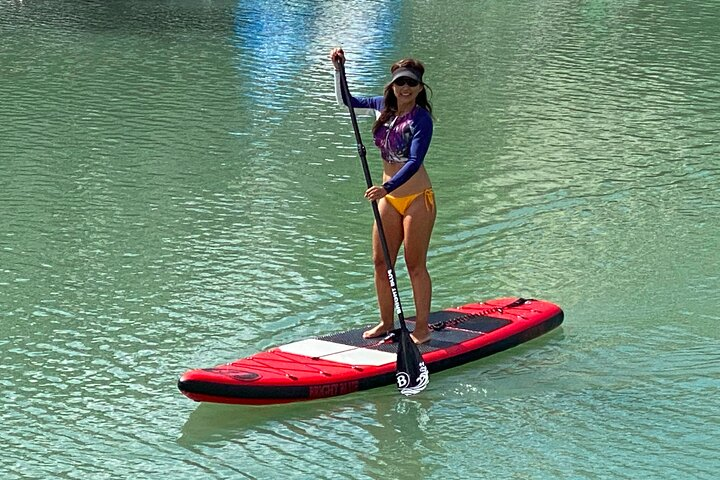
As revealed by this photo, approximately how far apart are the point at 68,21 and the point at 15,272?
15964 millimetres

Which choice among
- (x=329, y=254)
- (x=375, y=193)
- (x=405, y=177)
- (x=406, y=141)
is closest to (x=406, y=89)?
(x=406, y=141)

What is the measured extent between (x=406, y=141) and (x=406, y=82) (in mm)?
356

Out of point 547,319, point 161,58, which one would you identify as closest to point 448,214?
point 547,319

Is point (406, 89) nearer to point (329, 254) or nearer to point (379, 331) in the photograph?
point (379, 331)

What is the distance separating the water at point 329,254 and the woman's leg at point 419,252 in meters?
0.40

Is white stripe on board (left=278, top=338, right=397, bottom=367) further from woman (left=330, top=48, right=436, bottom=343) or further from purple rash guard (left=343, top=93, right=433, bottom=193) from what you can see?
purple rash guard (left=343, top=93, right=433, bottom=193)

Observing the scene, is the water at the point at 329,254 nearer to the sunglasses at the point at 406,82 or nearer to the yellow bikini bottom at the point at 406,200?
the yellow bikini bottom at the point at 406,200

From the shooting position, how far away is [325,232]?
11.5 meters

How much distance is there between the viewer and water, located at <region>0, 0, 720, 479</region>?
7.33 metres

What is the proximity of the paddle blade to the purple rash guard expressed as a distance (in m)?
0.94

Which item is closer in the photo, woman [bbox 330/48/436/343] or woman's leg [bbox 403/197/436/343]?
woman [bbox 330/48/436/343]

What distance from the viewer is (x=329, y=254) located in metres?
10.9

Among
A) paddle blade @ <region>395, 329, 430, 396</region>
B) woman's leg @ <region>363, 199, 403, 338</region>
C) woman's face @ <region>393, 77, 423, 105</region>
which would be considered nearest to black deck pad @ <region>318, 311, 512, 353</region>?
woman's leg @ <region>363, 199, 403, 338</region>

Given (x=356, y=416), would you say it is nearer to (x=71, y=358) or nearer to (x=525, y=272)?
(x=71, y=358)
